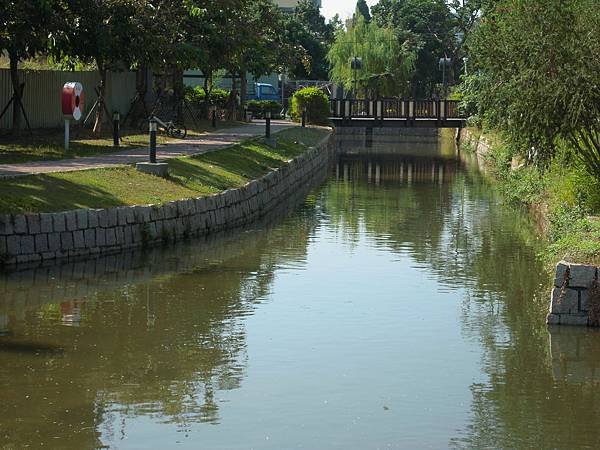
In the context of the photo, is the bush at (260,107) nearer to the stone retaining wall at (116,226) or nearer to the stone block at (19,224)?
the stone retaining wall at (116,226)

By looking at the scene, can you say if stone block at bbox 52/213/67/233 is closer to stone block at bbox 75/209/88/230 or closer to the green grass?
stone block at bbox 75/209/88/230

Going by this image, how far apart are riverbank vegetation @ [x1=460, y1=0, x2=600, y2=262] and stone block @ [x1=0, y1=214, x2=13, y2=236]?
825cm

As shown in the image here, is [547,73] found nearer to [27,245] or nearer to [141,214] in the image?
[141,214]

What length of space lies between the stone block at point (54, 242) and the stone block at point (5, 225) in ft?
2.54

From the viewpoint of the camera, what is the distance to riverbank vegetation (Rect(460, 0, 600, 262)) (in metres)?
22.1

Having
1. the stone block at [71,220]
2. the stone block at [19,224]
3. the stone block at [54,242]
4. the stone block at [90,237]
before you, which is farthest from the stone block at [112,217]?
the stone block at [19,224]

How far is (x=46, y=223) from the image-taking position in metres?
20.2

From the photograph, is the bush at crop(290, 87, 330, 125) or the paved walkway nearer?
the paved walkway

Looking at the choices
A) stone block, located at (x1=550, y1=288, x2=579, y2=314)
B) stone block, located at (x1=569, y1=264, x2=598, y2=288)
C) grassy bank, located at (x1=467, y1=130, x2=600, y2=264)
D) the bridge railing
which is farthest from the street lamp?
stone block, located at (x1=569, y1=264, x2=598, y2=288)

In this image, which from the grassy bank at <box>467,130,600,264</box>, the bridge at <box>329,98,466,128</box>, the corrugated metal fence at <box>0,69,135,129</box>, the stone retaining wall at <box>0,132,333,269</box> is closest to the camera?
the grassy bank at <box>467,130,600,264</box>

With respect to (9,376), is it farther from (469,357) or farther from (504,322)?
(504,322)

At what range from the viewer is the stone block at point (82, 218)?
68.2ft

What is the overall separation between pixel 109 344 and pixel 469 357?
4.08 m

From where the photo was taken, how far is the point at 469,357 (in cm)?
1505
